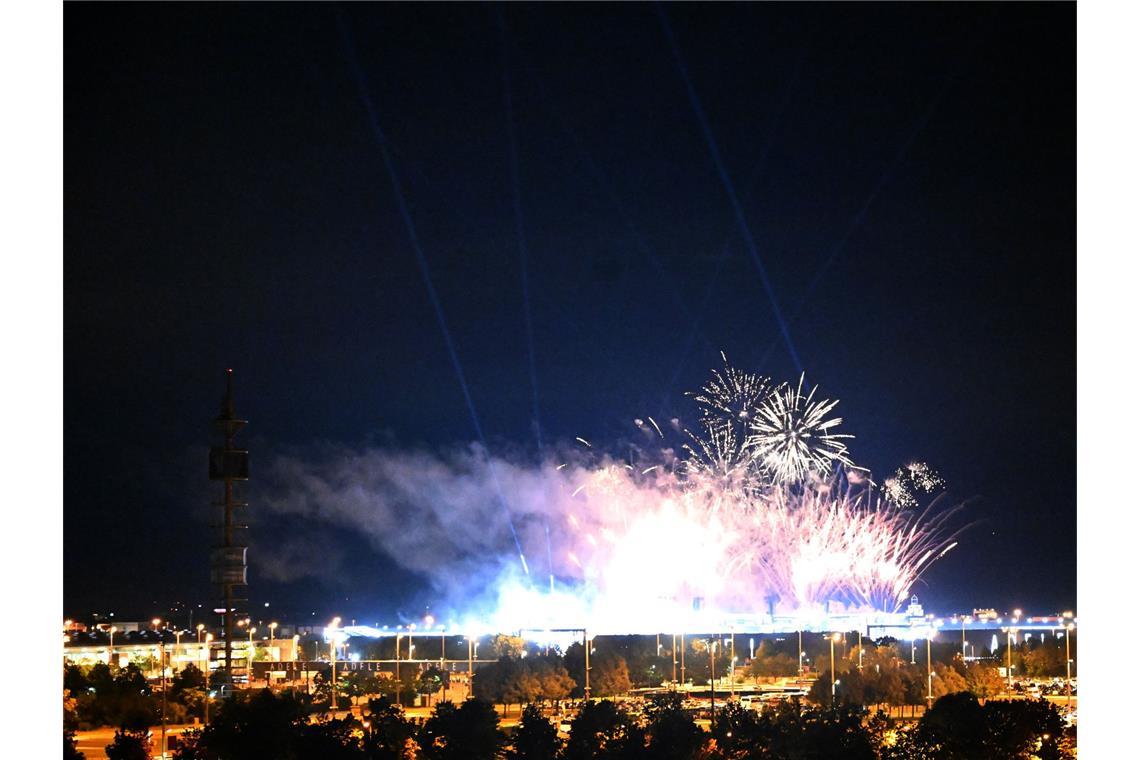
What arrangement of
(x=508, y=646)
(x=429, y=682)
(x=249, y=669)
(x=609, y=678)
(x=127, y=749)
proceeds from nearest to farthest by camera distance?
(x=127, y=749)
(x=609, y=678)
(x=429, y=682)
(x=249, y=669)
(x=508, y=646)

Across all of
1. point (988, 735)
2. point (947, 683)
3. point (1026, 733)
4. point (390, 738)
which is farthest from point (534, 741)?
point (947, 683)

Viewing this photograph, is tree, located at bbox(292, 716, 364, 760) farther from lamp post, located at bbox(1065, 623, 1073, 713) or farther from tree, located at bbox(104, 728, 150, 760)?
lamp post, located at bbox(1065, 623, 1073, 713)

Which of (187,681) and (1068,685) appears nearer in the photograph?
(187,681)

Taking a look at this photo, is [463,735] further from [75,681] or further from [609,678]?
[609,678]

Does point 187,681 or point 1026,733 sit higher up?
point 1026,733

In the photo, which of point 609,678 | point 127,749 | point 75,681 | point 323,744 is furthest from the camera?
point 609,678
